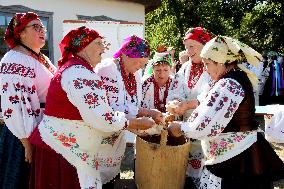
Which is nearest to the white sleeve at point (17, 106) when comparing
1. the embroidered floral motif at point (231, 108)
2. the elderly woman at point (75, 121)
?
the elderly woman at point (75, 121)

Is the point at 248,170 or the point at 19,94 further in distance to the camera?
the point at 19,94

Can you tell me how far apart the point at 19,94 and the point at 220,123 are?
1445mm

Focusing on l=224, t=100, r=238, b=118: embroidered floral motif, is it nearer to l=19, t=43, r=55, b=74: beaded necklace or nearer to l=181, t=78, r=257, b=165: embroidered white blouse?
l=181, t=78, r=257, b=165: embroidered white blouse

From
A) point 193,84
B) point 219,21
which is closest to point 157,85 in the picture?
point 193,84

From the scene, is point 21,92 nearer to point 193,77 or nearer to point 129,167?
point 193,77

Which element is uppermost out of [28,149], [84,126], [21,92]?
[21,92]

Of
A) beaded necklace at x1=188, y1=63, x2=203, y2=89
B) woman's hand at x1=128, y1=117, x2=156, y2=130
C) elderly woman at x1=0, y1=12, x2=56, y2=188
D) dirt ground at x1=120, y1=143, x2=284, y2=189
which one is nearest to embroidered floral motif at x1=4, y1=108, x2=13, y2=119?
elderly woman at x1=0, y1=12, x2=56, y2=188

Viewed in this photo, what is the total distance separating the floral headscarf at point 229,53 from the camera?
2.46 metres

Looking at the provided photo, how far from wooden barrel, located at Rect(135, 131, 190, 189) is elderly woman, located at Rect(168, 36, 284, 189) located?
0.60 feet

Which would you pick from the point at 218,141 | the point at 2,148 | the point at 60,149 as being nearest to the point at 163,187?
the point at 218,141

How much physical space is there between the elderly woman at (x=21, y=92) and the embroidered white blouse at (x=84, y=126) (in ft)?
0.85

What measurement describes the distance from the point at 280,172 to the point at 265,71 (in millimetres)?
7725

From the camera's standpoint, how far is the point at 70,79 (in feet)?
7.86

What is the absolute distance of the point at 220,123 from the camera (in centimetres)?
236
